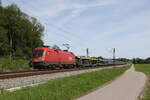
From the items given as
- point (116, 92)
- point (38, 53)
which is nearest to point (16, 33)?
point (38, 53)

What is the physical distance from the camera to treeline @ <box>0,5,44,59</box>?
2798 inches

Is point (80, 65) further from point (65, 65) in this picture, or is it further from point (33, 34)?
point (33, 34)

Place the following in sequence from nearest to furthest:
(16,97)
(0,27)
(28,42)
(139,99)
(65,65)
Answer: (16,97) < (139,99) < (65,65) < (0,27) < (28,42)

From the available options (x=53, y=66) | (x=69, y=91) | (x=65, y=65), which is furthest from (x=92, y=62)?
(x=69, y=91)

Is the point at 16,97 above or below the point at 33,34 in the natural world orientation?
below

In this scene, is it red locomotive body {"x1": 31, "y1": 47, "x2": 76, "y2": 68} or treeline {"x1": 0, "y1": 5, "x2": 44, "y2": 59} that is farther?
treeline {"x1": 0, "y1": 5, "x2": 44, "y2": 59}

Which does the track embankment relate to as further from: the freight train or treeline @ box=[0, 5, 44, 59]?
treeline @ box=[0, 5, 44, 59]

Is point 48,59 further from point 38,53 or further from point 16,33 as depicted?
point 16,33

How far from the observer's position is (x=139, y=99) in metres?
11.6

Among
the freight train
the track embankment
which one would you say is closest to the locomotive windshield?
the freight train

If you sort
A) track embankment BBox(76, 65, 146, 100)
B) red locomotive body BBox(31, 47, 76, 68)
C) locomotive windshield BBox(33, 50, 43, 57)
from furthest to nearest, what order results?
locomotive windshield BBox(33, 50, 43, 57)
red locomotive body BBox(31, 47, 76, 68)
track embankment BBox(76, 65, 146, 100)

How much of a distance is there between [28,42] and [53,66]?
170 feet

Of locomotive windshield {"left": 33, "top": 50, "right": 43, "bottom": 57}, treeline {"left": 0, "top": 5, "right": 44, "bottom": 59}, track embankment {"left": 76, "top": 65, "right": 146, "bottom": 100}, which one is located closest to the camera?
track embankment {"left": 76, "top": 65, "right": 146, "bottom": 100}

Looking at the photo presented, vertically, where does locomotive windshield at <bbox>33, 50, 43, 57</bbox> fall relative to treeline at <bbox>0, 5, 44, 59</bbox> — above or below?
below
